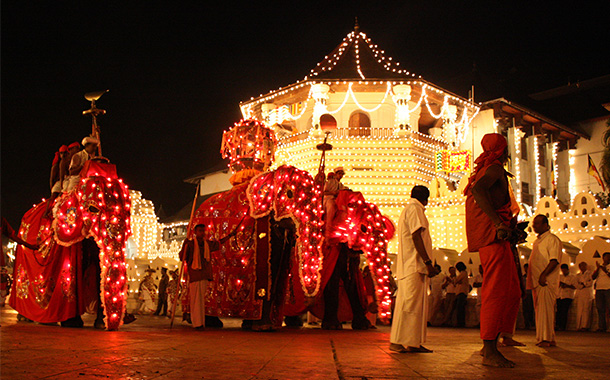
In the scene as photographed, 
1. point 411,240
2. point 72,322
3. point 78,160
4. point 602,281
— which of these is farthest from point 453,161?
point 411,240

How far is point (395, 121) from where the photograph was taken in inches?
1123

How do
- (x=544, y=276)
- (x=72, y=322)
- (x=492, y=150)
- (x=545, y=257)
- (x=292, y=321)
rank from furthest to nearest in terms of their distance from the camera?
(x=292, y=321), (x=72, y=322), (x=545, y=257), (x=544, y=276), (x=492, y=150)

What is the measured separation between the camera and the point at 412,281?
233 inches

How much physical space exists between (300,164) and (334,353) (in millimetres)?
23042

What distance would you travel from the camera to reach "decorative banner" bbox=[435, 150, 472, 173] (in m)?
27.0

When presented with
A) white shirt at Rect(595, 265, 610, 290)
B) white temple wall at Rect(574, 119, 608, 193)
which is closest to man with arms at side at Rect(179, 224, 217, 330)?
white shirt at Rect(595, 265, 610, 290)

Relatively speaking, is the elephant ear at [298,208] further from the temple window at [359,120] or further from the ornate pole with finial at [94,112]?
the temple window at [359,120]

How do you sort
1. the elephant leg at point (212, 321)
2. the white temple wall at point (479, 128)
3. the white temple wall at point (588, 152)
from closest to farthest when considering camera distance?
the elephant leg at point (212, 321), the white temple wall at point (479, 128), the white temple wall at point (588, 152)

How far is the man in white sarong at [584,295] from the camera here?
1239cm

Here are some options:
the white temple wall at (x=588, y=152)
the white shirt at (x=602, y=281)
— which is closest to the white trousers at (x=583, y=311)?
the white shirt at (x=602, y=281)

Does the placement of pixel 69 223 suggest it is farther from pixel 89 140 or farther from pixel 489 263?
pixel 489 263

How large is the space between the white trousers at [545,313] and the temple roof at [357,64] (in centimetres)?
2100

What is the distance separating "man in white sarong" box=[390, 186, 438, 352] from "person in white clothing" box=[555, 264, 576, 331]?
747 centimetres

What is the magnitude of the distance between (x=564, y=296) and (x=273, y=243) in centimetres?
649
